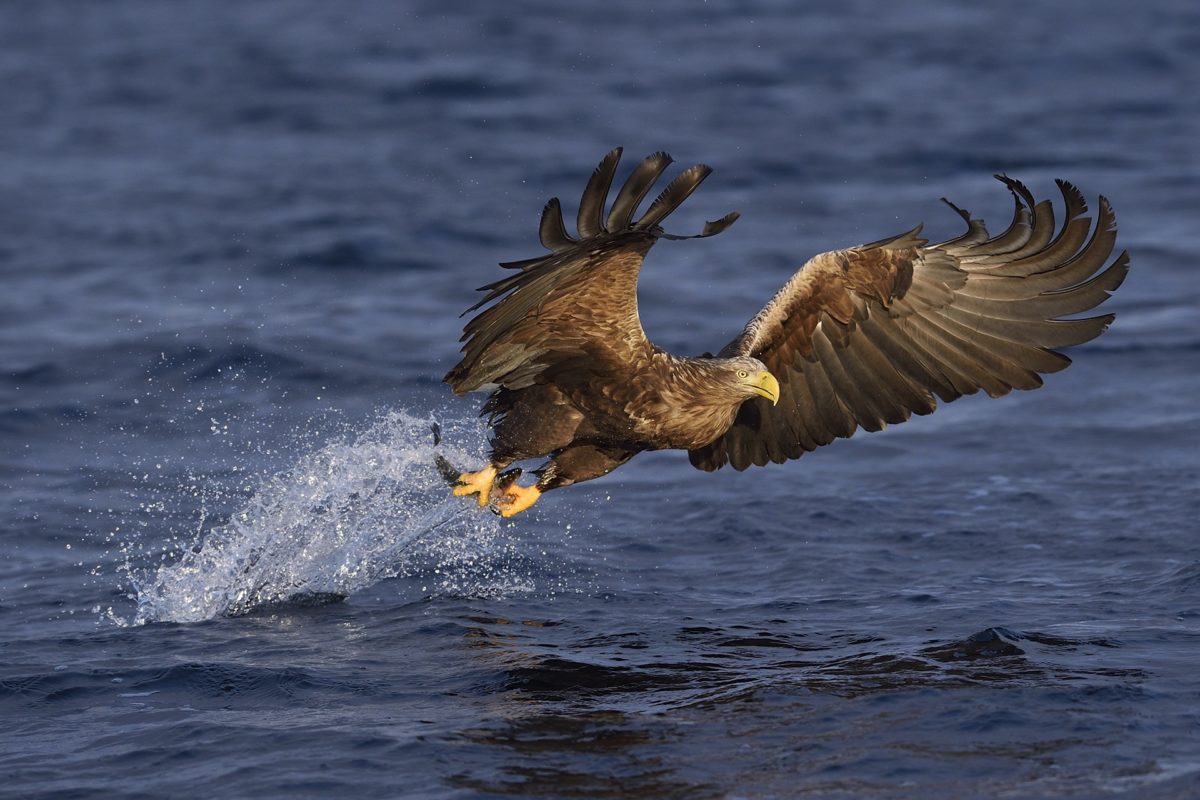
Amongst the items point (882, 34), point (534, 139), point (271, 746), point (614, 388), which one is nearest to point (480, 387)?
point (614, 388)

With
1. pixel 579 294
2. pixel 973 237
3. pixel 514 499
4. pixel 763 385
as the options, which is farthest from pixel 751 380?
pixel 973 237

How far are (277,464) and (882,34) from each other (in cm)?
1183

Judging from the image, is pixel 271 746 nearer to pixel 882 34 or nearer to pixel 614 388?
pixel 614 388

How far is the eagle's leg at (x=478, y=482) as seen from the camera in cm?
715

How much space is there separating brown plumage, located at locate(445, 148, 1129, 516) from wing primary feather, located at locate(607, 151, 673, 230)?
12.4 inches

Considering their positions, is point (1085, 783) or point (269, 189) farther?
→ point (269, 189)

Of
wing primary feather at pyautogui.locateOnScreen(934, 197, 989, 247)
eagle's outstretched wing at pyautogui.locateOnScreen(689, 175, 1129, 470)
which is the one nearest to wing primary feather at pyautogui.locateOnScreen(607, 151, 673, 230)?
eagle's outstretched wing at pyautogui.locateOnScreen(689, 175, 1129, 470)

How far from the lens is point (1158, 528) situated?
8297mm

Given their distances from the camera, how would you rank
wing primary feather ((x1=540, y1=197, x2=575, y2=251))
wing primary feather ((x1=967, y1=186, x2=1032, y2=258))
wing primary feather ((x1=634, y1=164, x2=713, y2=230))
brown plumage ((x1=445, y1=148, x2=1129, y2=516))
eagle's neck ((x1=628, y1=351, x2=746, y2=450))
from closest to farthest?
wing primary feather ((x1=634, y1=164, x2=713, y2=230))
wing primary feather ((x1=540, y1=197, x2=575, y2=251))
brown plumage ((x1=445, y1=148, x2=1129, y2=516))
eagle's neck ((x1=628, y1=351, x2=746, y2=450))
wing primary feather ((x1=967, y1=186, x2=1032, y2=258))

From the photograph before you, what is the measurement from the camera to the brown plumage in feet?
21.1

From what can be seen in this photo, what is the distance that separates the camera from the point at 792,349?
7.61 m

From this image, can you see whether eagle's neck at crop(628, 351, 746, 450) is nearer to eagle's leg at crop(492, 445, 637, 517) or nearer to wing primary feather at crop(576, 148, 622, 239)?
eagle's leg at crop(492, 445, 637, 517)

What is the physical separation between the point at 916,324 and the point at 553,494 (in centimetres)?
274

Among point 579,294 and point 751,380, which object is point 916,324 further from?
point 579,294
